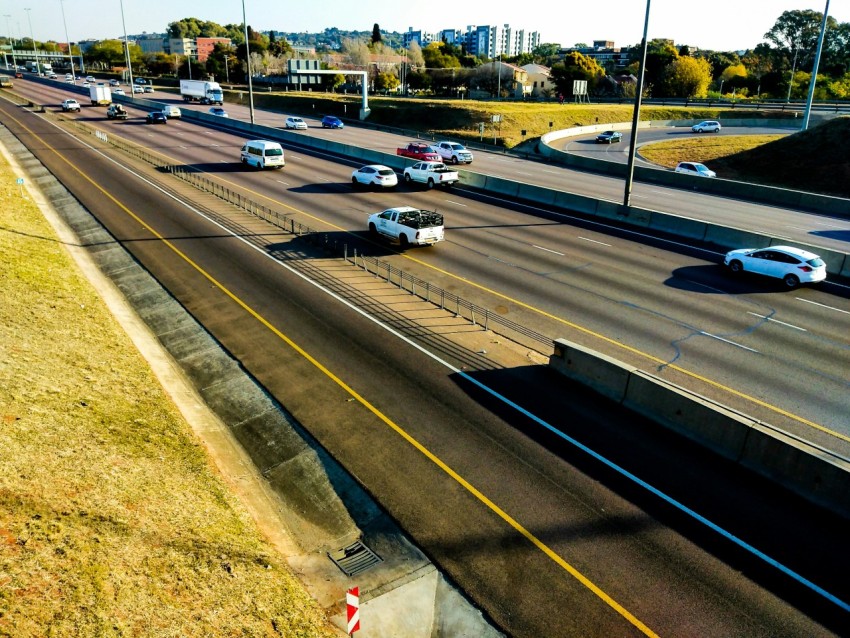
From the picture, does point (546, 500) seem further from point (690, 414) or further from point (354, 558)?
point (690, 414)

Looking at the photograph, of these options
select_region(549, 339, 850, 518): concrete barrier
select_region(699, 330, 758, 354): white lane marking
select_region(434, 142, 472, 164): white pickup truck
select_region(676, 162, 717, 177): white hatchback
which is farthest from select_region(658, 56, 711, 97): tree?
select_region(549, 339, 850, 518): concrete barrier

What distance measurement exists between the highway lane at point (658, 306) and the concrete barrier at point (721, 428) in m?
2.44

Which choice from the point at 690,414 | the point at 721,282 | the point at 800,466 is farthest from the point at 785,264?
the point at 800,466

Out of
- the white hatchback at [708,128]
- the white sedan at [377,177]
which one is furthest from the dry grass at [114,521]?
the white hatchback at [708,128]

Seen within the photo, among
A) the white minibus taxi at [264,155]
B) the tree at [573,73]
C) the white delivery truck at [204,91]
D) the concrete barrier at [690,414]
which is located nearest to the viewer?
the concrete barrier at [690,414]

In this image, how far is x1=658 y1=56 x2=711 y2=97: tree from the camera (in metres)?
116

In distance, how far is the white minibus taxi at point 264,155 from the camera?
46.7m

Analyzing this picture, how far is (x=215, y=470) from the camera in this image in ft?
40.0

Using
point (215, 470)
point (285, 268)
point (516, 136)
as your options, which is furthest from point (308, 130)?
Result: point (215, 470)

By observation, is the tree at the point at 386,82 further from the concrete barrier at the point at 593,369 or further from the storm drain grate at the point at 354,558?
the storm drain grate at the point at 354,558

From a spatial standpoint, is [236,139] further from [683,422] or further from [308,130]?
[683,422]

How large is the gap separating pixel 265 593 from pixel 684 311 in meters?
17.4

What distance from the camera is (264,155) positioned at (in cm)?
4659

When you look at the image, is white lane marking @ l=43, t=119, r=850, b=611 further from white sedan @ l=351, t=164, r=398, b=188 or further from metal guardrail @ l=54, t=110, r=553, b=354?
white sedan @ l=351, t=164, r=398, b=188
